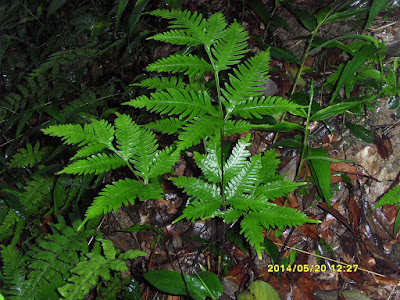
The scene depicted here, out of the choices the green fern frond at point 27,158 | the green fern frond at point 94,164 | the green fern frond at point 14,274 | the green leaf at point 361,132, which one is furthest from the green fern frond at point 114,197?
the green fern frond at point 27,158

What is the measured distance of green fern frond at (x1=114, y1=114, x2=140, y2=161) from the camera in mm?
1484

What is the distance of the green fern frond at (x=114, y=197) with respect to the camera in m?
1.34

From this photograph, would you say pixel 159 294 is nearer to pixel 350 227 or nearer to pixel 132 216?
pixel 132 216

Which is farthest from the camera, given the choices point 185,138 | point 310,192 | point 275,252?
point 310,192

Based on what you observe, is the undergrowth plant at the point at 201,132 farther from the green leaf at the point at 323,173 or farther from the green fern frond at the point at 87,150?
the green leaf at the point at 323,173

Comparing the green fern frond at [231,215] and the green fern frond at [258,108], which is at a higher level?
the green fern frond at [258,108]

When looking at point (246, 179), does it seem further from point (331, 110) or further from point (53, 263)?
point (53, 263)

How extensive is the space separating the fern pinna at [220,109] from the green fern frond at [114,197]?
27cm

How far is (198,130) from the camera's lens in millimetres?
1273

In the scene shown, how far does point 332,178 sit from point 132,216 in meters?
1.89

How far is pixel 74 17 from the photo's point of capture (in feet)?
14.9

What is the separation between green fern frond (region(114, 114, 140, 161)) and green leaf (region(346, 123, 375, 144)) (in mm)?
2111

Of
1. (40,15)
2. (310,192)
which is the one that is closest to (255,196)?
(310,192)

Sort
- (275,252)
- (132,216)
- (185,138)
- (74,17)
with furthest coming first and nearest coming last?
1. (74,17)
2. (132,216)
3. (275,252)
4. (185,138)
